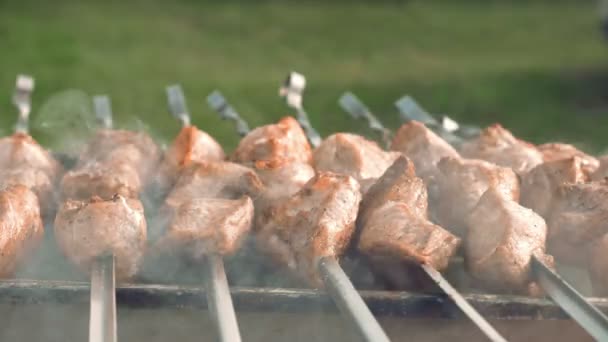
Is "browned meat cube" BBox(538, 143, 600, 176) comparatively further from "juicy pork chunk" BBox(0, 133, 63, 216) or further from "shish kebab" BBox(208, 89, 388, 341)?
"juicy pork chunk" BBox(0, 133, 63, 216)

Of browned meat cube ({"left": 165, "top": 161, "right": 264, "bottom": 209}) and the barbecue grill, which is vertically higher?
browned meat cube ({"left": 165, "top": 161, "right": 264, "bottom": 209})

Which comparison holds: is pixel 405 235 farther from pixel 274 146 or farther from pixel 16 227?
pixel 16 227

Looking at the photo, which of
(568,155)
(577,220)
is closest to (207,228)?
(577,220)

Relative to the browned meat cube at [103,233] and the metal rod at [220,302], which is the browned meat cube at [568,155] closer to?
the metal rod at [220,302]

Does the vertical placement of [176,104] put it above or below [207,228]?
above

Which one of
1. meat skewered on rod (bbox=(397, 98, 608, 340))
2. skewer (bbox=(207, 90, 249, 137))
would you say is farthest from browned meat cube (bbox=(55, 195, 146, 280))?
skewer (bbox=(207, 90, 249, 137))

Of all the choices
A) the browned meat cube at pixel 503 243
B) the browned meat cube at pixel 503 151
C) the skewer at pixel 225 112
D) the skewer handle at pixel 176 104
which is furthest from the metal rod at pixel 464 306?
the skewer handle at pixel 176 104
